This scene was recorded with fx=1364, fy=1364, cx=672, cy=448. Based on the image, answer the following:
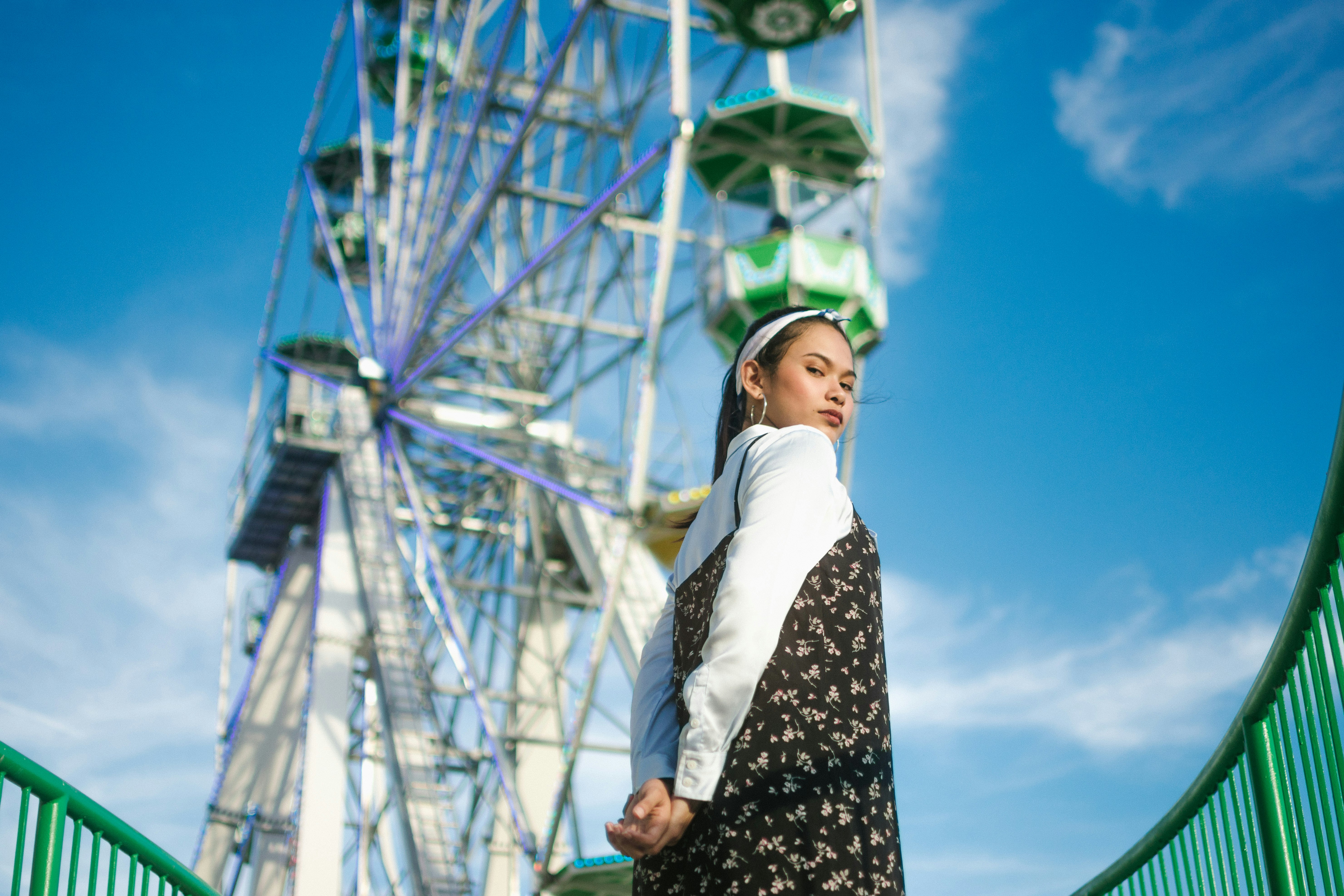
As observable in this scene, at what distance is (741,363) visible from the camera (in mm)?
2639

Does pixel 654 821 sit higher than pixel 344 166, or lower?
lower

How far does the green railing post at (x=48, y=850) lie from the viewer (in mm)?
2973

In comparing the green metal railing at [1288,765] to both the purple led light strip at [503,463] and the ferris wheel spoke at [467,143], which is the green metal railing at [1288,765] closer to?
the purple led light strip at [503,463]

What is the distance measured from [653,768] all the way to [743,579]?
0.40 metres

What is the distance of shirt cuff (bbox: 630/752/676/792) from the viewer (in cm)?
221

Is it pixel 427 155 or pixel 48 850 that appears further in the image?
pixel 427 155

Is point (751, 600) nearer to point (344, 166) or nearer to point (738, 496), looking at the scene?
point (738, 496)

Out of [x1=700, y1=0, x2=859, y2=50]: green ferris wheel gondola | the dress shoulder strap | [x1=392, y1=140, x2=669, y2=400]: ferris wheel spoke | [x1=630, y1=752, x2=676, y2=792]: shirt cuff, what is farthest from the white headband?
[x1=700, y1=0, x2=859, y2=50]: green ferris wheel gondola

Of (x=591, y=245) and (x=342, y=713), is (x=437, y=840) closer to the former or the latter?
(x=342, y=713)

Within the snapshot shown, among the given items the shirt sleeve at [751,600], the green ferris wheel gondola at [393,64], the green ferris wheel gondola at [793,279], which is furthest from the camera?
the green ferris wheel gondola at [393,64]

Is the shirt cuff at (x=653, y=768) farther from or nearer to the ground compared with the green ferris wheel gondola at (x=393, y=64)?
nearer to the ground

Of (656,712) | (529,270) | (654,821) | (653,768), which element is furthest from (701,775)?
(529,270)

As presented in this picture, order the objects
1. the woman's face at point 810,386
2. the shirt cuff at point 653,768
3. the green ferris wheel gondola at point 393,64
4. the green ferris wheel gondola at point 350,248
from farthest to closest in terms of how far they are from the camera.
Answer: the green ferris wheel gondola at point 350,248
the green ferris wheel gondola at point 393,64
the woman's face at point 810,386
the shirt cuff at point 653,768

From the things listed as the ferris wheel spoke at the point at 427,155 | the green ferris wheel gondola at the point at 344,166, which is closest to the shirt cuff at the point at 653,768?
the ferris wheel spoke at the point at 427,155
